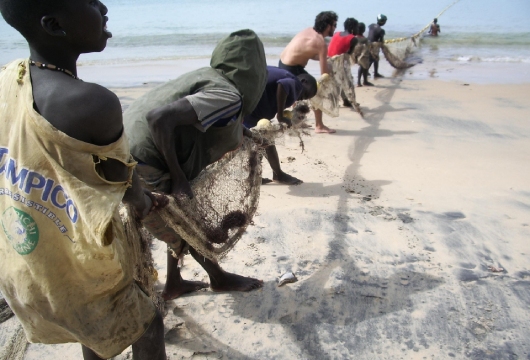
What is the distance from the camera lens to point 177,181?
2410mm

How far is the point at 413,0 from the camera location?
42.8 meters

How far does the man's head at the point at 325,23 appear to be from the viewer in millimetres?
6629

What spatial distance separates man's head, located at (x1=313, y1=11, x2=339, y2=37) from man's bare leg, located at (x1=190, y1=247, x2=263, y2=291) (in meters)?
4.79

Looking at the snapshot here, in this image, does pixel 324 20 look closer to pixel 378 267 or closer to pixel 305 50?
pixel 305 50

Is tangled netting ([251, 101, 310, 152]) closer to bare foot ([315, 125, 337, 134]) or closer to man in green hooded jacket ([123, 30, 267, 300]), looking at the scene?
man in green hooded jacket ([123, 30, 267, 300])

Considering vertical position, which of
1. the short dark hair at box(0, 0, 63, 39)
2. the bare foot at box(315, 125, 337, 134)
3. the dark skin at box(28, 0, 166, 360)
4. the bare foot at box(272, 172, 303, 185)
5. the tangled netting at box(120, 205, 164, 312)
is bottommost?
the bare foot at box(315, 125, 337, 134)

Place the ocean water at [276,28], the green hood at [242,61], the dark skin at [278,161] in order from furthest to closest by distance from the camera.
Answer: the ocean water at [276,28] < the dark skin at [278,161] < the green hood at [242,61]

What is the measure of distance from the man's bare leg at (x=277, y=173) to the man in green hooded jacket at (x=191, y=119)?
79.1 inches

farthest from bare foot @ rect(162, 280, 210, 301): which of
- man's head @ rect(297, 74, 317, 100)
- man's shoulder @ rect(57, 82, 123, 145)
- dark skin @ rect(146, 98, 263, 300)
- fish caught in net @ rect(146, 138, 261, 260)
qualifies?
man's head @ rect(297, 74, 317, 100)

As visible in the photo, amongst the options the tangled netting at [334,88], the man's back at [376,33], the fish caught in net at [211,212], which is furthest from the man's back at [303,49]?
the man's back at [376,33]

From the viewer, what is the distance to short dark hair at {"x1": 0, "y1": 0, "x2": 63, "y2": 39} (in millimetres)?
1298

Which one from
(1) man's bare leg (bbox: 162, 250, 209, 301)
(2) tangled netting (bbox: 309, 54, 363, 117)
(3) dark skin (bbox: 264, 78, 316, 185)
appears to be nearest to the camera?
(1) man's bare leg (bbox: 162, 250, 209, 301)

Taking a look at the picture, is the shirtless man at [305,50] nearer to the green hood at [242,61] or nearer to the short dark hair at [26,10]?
the green hood at [242,61]

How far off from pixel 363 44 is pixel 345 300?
7.89 meters
